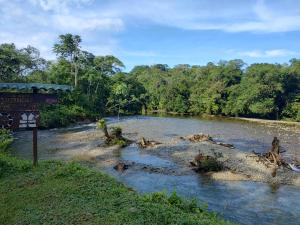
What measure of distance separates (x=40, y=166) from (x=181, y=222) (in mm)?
8156

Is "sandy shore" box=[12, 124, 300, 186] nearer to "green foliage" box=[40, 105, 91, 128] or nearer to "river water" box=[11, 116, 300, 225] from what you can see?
"river water" box=[11, 116, 300, 225]

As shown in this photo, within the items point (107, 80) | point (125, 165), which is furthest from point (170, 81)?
point (125, 165)

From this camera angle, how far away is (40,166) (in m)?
15.0

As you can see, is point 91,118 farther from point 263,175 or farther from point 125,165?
point 263,175

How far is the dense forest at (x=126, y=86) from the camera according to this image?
52688 mm

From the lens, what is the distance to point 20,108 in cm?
1386

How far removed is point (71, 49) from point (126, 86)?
41.7ft

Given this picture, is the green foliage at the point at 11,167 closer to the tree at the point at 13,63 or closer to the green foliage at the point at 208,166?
the green foliage at the point at 208,166

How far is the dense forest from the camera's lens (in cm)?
5269

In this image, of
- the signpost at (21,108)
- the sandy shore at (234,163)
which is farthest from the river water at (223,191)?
the signpost at (21,108)

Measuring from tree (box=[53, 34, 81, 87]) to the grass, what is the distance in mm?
45751

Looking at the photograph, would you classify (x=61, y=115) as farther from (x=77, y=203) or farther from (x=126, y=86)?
(x=77, y=203)

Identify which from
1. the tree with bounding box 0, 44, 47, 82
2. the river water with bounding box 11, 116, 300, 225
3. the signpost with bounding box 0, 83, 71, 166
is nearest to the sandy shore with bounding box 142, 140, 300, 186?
the river water with bounding box 11, 116, 300, 225

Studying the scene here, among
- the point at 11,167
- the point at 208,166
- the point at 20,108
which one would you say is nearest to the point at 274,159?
the point at 208,166
